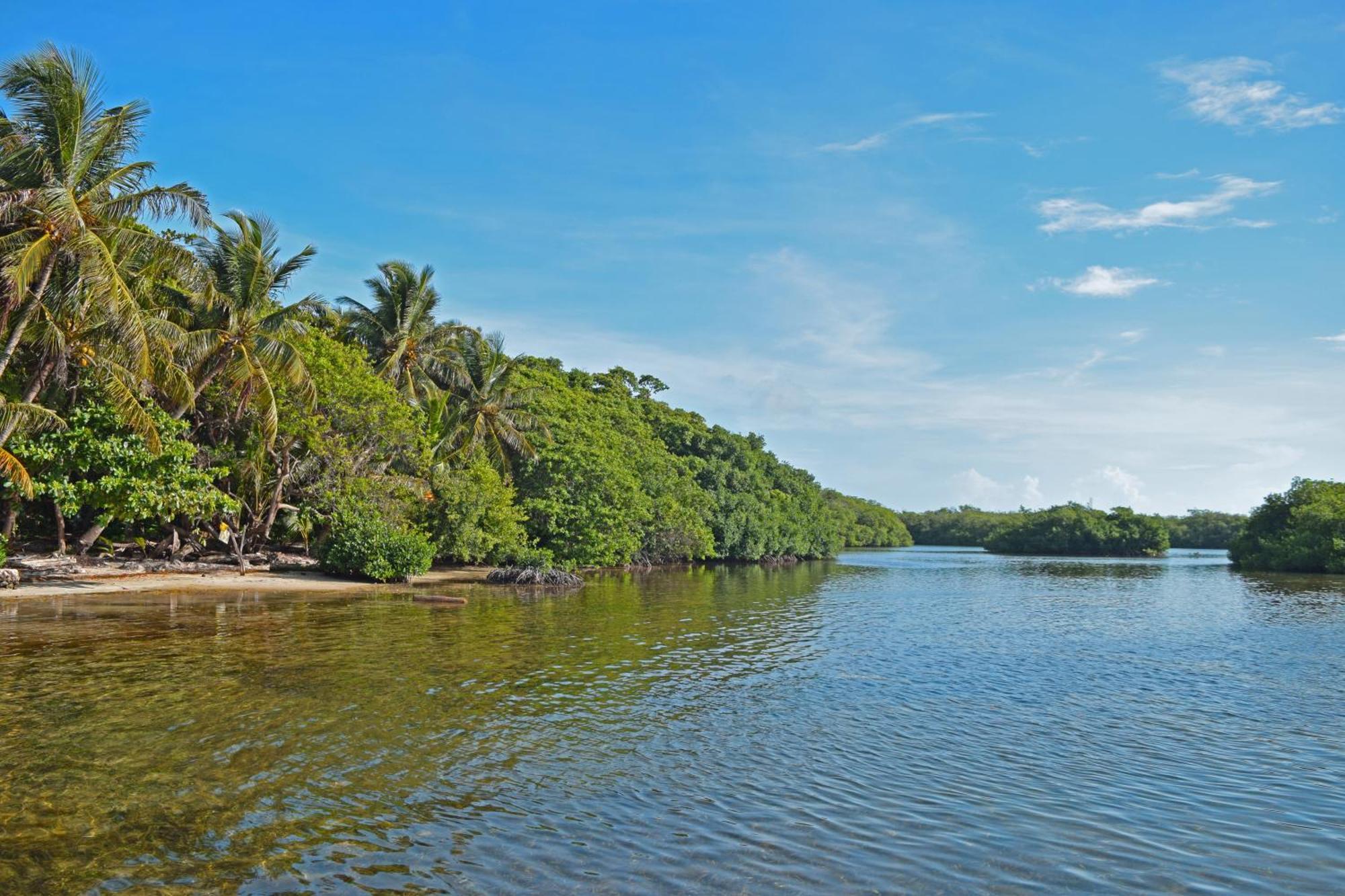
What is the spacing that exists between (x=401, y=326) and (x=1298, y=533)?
7239 cm

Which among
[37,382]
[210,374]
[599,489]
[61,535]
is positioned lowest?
[61,535]

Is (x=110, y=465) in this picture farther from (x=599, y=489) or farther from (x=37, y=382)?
(x=599, y=489)

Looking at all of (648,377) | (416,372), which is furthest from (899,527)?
(416,372)

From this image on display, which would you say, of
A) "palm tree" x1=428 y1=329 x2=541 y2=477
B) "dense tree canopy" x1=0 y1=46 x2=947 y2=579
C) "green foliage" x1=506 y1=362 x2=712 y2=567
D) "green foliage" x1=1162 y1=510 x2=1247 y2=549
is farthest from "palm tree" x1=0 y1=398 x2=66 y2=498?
"green foliage" x1=1162 y1=510 x2=1247 y2=549

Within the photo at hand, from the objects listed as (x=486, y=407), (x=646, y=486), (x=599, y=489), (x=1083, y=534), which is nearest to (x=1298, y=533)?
(x=1083, y=534)

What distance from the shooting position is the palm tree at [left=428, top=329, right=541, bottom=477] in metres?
44.2

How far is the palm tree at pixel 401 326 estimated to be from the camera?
132 ft

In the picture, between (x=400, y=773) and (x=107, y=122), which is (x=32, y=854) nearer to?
(x=400, y=773)

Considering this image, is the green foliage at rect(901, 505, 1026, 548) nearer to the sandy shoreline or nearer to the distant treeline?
the distant treeline

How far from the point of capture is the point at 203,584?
29.6 m

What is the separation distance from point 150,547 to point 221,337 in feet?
36.6

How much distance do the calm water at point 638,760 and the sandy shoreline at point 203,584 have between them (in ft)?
7.69

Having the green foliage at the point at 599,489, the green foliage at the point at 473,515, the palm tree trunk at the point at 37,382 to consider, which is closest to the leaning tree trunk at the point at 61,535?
the palm tree trunk at the point at 37,382

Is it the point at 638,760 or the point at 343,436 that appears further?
the point at 343,436
